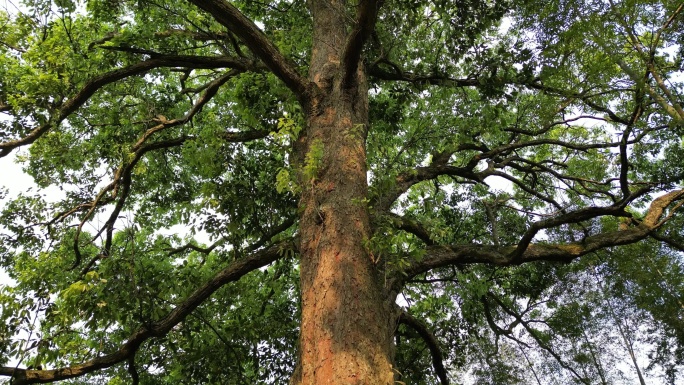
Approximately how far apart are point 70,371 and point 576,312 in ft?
32.4

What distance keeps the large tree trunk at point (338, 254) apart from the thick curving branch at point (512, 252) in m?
0.55

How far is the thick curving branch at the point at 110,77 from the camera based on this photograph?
405 cm

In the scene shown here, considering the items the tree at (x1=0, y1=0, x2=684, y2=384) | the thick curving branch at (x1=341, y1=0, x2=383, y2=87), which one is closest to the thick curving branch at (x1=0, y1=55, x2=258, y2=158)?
the tree at (x1=0, y1=0, x2=684, y2=384)

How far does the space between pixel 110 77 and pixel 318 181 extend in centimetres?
243

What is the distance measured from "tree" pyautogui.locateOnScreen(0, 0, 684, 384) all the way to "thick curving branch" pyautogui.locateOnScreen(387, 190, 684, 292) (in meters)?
0.02

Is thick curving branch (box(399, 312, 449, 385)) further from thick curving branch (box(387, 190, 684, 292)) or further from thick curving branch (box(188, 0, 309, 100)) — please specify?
thick curving branch (box(188, 0, 309, 100))

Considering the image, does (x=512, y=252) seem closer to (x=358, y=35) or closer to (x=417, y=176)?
(x=417, y=176)

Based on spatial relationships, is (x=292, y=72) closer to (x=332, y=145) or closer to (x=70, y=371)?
(x=332, y=145)

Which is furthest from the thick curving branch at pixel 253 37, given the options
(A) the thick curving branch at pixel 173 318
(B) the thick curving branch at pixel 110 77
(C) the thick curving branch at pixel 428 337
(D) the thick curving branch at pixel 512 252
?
(C) the thick curving branch at pixel 428 337

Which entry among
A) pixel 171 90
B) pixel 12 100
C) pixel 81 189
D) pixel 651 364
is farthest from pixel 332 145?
pixel 651 364

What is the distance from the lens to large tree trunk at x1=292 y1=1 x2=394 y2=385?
2.23 metres

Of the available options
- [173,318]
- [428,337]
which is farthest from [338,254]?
[428,337]

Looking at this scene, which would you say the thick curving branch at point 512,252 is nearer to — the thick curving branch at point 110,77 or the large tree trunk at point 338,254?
the large tree trunk at point 338,254

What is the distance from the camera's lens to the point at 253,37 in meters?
3.47
